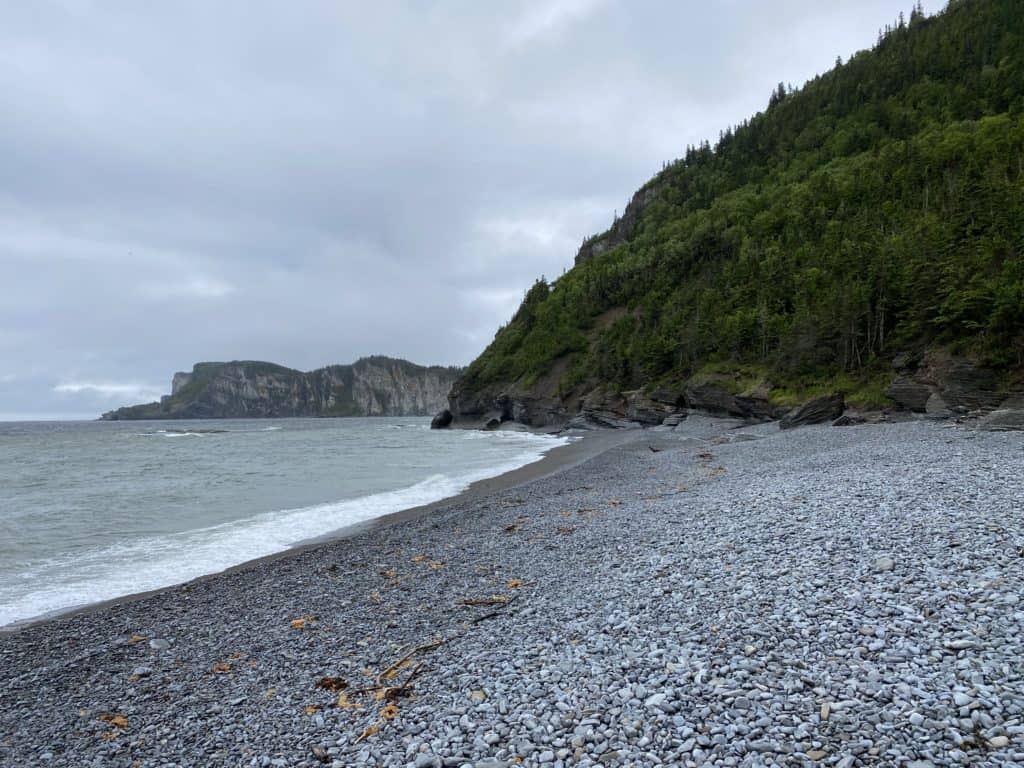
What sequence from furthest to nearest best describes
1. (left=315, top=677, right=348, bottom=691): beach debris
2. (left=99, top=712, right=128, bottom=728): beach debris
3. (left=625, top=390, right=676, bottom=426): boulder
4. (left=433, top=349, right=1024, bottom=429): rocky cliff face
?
1. (left=625, top=390, right=676, bottom=426): boulder
2. (left=433, top=349, right=1024, bottom=429): rocky cliff face
3. (left=315, top=677, right=348, bottom=691): beach debris
4. (left=99, top=712, right=128, bottom=728): beach debris

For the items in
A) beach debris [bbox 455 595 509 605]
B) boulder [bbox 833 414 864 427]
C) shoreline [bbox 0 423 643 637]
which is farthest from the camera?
boulder [bbox 833 414 864 427]

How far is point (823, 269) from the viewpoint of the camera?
5672 centimetres

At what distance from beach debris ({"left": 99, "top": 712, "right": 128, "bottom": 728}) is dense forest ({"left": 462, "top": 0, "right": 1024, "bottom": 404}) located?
1608 inches

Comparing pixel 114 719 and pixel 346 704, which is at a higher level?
pixel 346 704

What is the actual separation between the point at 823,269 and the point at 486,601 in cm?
6182

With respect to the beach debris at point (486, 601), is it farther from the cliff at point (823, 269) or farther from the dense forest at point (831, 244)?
the dense forest at point (831, 244)

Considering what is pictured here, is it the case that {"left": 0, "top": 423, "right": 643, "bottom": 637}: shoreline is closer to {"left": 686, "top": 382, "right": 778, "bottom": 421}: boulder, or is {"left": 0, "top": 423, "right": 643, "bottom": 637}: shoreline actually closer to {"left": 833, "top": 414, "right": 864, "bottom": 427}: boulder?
{"left": 833, "top": 414, "right": 864, "bottom": 427}: boulder

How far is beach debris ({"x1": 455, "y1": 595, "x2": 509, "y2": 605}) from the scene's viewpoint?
8102 mm

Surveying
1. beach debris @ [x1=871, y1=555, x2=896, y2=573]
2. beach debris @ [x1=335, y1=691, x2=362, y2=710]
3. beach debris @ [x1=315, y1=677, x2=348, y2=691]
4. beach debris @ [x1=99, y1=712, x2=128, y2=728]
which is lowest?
beach debris @ [x1=99, y1=712, x2=128, y2=728]

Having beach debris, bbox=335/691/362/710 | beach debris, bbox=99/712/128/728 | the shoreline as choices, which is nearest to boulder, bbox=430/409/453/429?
the shoreline

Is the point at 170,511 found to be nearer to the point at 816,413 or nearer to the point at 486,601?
the point at 486,601

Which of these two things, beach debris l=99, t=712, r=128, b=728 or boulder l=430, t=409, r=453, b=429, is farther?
boulder l=430, t=409, r=453, b=429

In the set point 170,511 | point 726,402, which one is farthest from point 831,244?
point 170,511

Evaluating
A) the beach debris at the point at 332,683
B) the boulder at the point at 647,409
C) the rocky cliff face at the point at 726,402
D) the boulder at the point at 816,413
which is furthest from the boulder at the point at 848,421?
the beach debris at the point at 332,683
